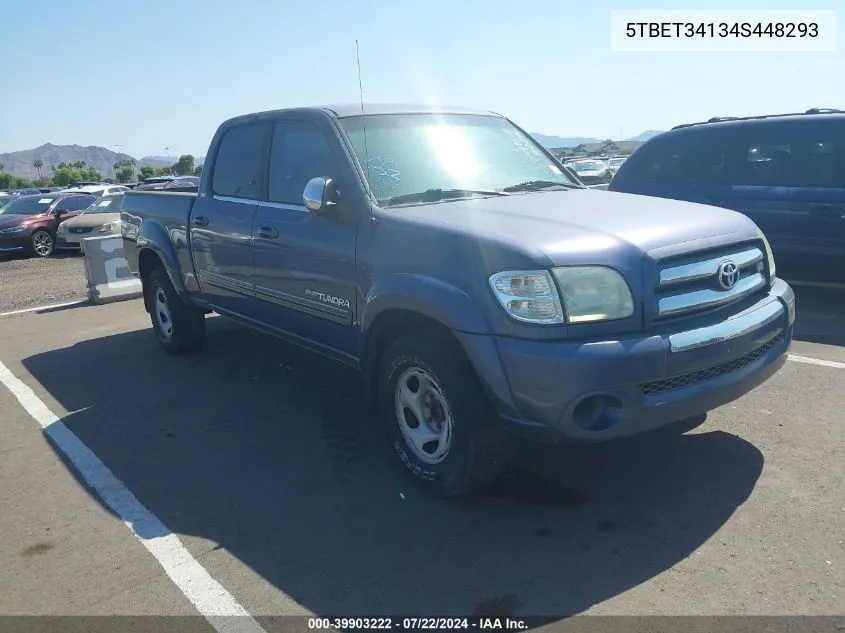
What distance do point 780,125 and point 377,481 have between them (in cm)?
563

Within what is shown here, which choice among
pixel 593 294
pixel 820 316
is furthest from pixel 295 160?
pixel 820 316

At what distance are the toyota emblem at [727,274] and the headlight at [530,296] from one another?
2.89 feet

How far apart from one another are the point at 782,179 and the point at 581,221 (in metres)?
4.58

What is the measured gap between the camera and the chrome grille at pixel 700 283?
335 centimetres

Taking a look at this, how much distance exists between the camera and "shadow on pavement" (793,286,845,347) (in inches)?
252

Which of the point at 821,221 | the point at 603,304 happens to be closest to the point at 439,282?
the point at 603,304

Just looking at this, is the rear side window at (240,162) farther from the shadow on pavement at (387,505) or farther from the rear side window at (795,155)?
the rear side window at (795,155)

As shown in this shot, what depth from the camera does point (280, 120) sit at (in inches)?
203

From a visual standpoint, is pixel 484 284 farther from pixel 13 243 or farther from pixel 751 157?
pixel 13 243

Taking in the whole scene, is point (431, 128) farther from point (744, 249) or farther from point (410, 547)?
point (410, 547)

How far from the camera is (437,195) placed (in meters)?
4.22

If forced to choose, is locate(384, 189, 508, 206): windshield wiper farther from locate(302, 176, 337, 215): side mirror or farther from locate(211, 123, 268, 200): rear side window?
locate(211, 123, 268, 200): rear side window

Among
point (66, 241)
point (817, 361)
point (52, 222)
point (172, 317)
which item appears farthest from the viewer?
point (52, 222)

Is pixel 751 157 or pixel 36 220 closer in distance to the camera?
pixel 751 157
